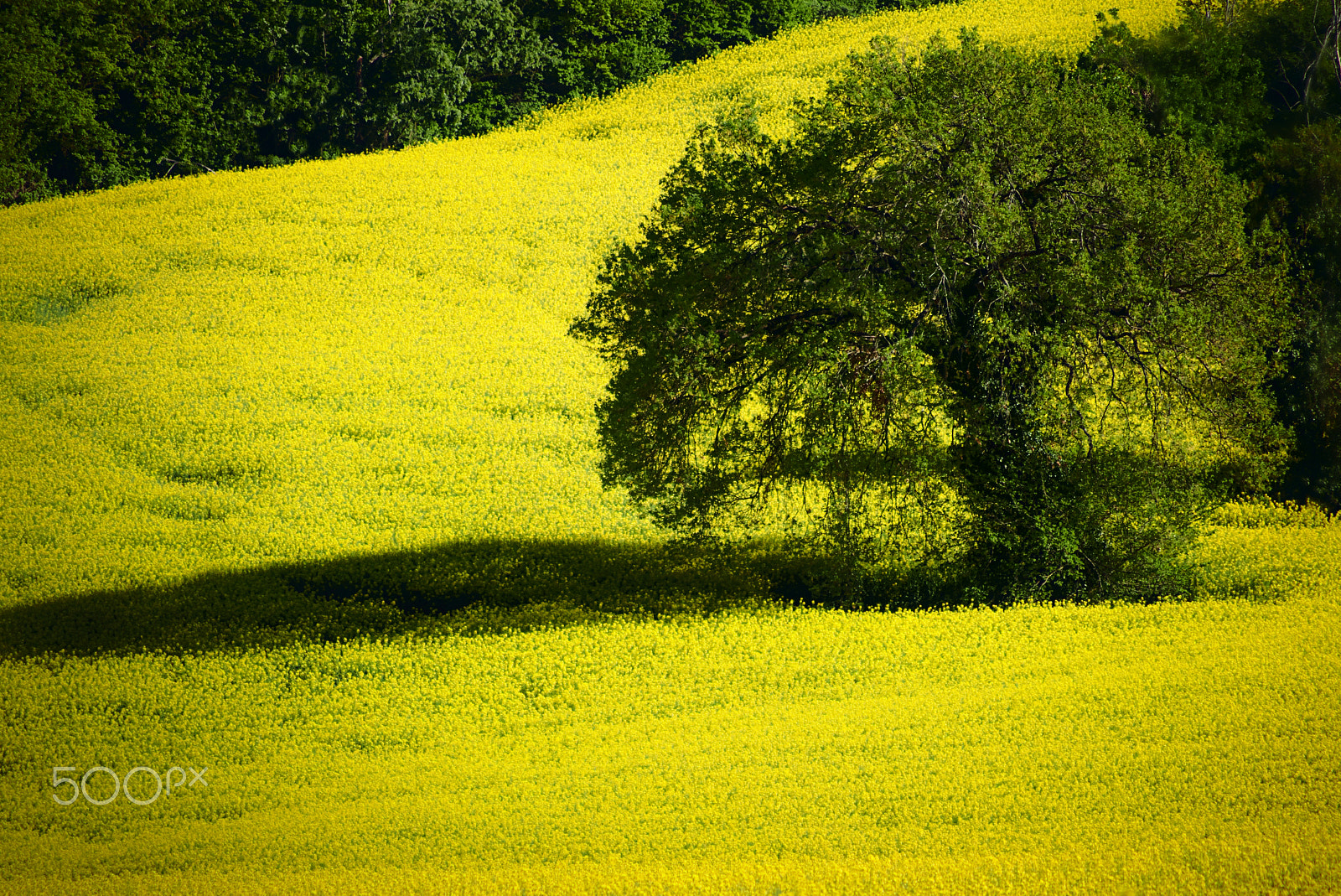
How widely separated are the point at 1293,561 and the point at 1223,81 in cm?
1190

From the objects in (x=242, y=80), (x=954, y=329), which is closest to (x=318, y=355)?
(x=954, y=329)

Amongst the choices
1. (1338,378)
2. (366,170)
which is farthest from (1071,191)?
(366,170)

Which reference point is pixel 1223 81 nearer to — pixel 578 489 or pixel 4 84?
pixel 578 489

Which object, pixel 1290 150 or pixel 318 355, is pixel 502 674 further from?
pixel 1290 150

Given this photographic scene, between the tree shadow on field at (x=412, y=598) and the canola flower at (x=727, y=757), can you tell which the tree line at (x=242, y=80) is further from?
the canola flower at (x=727, y=757)

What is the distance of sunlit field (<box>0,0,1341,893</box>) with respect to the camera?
9.50m

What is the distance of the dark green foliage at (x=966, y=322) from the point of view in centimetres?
1612

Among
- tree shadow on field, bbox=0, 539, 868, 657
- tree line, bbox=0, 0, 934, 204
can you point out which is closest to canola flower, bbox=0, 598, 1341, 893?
tree shadow on field, bbox=0, 539, 868, 657

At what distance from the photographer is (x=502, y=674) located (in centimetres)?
1505

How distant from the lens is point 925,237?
54.2 ft

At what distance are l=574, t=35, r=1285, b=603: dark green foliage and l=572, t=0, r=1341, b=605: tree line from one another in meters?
0.04

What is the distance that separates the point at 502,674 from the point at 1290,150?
19.4m

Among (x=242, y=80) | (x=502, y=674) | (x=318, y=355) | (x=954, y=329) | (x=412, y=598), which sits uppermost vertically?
(x=242, y=80)

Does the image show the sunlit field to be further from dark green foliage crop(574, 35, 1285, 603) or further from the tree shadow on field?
dark green foliage crop(574, 35, 1285, 603)
